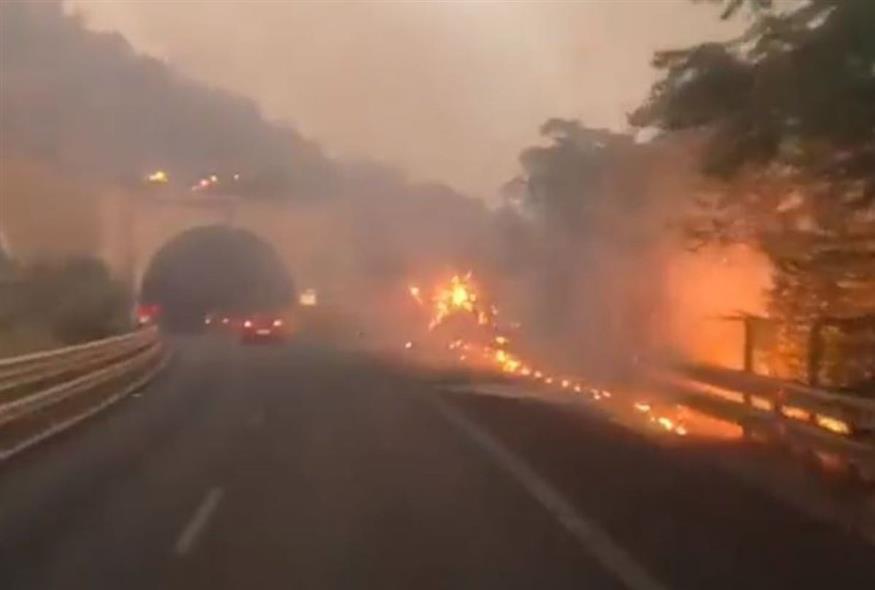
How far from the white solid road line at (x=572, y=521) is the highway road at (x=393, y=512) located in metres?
0.03

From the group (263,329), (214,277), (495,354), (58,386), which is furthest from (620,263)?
(214,277)

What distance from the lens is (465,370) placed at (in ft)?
149

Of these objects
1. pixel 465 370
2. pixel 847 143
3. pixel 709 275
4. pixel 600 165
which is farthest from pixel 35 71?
pixel 847 143

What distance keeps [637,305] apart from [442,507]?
109 feet

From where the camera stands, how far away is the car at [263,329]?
227 feet

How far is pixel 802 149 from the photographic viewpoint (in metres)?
20.7

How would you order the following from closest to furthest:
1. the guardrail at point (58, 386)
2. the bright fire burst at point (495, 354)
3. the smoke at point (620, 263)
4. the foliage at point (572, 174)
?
1. the guardrail at point (58, 386)
2. the bright fire burst at point (495, 354)
3. the smoke at point (620, 263)
4. the foliage at point (572, 174)

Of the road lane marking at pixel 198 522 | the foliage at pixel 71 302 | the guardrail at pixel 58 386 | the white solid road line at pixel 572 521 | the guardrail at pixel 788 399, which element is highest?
the foliage at pixel 71 302

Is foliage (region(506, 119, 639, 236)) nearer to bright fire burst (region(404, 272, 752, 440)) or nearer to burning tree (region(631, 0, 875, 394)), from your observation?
bright fire burst (region(404, 272, 752, 440))

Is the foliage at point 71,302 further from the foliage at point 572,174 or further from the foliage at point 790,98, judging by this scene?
the foliage at point 790,98

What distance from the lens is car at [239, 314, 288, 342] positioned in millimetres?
69188

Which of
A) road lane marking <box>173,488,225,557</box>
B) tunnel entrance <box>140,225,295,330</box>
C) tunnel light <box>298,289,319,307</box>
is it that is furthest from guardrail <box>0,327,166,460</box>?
tunnel entrance <box>140,225,295,330</box>

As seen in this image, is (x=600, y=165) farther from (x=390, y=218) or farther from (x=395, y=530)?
(x=395, y=530)

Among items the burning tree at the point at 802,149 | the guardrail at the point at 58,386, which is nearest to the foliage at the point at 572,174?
the guardrail at the point at 58,386
